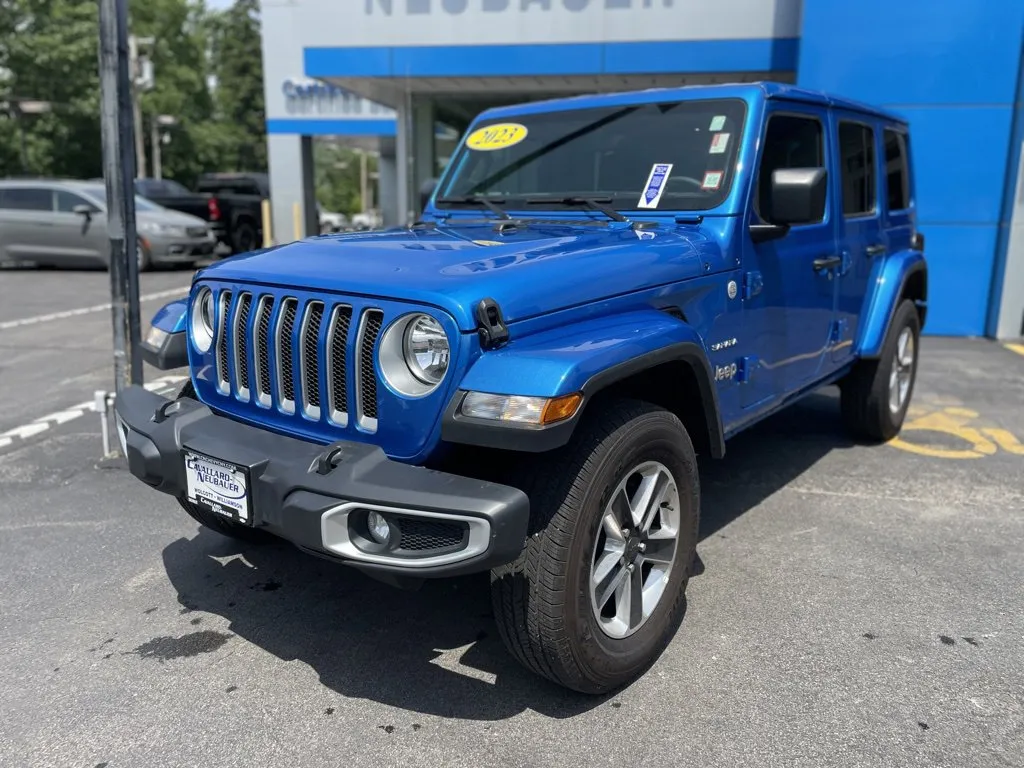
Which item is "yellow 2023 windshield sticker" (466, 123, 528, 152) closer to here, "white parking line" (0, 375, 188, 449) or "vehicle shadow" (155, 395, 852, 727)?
"vehicle shadow" (155, 395, 852, 727)

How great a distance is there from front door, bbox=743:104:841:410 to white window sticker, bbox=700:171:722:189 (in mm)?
154

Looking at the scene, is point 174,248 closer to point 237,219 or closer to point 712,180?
point 237,219

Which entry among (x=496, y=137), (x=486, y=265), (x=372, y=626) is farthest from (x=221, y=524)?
(x=496, y=137)

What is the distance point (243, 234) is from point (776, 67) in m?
12.7

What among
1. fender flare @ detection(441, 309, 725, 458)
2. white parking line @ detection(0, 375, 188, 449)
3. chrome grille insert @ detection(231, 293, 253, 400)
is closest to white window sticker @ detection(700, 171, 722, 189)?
fender flare @ detection(441, 309, 725, 458)

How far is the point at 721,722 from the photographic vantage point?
2518mm

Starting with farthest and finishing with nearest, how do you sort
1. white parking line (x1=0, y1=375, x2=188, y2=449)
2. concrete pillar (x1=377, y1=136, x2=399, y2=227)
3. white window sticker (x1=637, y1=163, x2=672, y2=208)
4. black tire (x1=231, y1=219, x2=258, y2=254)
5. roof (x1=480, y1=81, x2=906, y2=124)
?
concrete pillar (x1=377, y1=136, x2=399, y2=227)
black tire (x1=231, y1=219, x2=258, y2=254)
white parking line (x1=0, y1=375, x2=188, y2=449)
roof (x1=480, y1=81, x2=906, y2=124)
white window sticker (x1=637, y1=163, x2=672, y2=208)

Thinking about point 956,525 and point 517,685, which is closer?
point 517,685

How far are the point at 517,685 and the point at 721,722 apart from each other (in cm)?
65

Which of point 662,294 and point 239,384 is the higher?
point 662,294

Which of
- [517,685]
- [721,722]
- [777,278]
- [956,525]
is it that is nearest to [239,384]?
[517,685]

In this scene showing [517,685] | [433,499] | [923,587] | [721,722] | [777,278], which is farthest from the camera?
[777,278]

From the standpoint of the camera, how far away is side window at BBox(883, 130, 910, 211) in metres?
5.04

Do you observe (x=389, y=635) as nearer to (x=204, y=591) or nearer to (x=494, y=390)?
(x=204, y=591)
